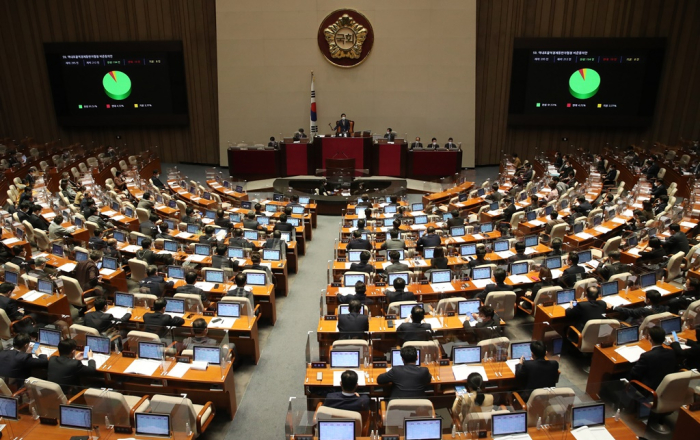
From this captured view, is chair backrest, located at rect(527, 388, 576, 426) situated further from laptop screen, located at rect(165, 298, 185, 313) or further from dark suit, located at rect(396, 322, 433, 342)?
laptop screen, located at rect(165, 298, 185, 313)

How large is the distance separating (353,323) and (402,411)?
6.48 feet

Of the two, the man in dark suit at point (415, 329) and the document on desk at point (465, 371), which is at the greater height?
the man in dark suit at point (415, 329)

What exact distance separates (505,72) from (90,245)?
655 inches

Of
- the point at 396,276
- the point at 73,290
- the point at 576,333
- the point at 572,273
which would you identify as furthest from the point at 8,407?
the point at 572,273

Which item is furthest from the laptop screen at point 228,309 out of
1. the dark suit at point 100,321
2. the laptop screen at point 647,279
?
the laptop screen at point 647,279

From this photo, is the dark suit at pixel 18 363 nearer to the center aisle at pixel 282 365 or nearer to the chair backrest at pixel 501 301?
the center aisle at pixel 282 365

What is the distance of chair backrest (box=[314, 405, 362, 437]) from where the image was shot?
16.3ft

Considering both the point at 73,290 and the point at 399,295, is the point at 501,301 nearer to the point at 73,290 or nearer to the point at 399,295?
the point at 399,295

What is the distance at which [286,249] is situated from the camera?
11.0 meters

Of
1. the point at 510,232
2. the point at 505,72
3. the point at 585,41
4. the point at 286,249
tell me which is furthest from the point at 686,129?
the point at 286,249

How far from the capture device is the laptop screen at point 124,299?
7742 millimetres

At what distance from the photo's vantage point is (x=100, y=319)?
7.07 metres

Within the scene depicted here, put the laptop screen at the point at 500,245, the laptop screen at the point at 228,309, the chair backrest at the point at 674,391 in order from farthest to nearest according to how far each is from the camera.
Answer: the laptop screen at the point at 500,245
the laptop screen at the point at 228,309
the chair backrest at the point at 674,391

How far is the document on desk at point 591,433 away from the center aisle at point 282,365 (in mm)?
3327
